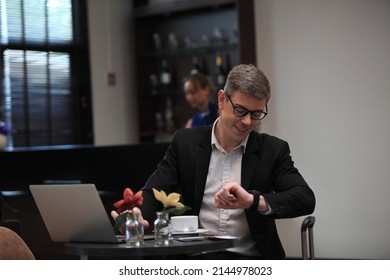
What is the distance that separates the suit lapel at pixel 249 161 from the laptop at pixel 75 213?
45 cm

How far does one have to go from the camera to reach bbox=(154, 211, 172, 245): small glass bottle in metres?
1.95

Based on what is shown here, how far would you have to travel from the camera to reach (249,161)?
7.87ft

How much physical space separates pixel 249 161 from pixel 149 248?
0.65m

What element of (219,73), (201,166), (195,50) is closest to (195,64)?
(195,50)

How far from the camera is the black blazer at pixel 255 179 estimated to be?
7.41 feet

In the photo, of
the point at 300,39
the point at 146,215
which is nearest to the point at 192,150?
the point at 146,215

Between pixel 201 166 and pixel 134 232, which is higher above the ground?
pixel 201 166

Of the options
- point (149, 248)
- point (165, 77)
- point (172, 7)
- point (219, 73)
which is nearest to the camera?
point (149, 248)

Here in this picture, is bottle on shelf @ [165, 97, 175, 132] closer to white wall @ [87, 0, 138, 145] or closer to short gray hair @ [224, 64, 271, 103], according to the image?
white wall @ [87, 0, 138, 145]

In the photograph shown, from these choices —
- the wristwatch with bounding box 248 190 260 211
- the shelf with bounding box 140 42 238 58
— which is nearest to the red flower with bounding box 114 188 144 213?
the wristwatch with bounding box 248 190 260 211

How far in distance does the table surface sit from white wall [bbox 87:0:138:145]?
13.8 ft

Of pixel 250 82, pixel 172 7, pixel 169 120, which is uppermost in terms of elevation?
pixel 172 7

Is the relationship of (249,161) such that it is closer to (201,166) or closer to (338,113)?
(201,166)
